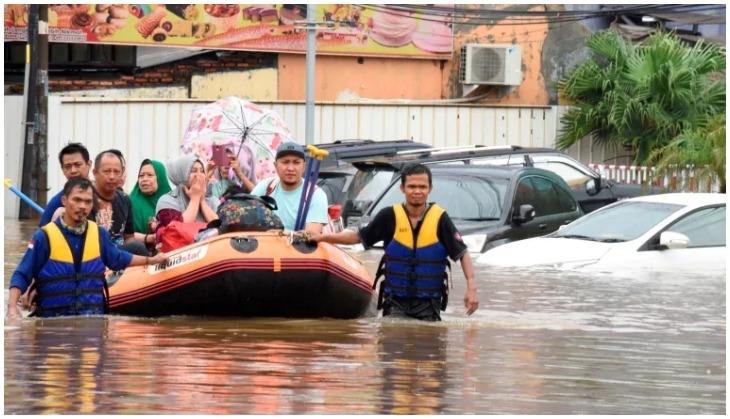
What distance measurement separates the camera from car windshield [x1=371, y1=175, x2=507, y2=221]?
18.2 meters

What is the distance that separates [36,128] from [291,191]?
52.7 feet

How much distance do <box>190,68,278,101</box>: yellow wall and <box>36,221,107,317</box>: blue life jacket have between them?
21624 mm

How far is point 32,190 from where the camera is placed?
2728 centimetres

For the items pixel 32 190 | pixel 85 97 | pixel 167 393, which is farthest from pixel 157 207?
pixel 85 97

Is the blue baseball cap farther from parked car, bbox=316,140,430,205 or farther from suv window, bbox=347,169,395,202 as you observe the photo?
parked car, bbox=316,140,430,205

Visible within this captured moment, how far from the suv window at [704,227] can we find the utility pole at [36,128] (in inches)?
526

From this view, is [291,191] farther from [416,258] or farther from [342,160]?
[342,160]

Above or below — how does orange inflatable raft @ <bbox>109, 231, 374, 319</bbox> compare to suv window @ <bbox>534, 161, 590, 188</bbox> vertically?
below

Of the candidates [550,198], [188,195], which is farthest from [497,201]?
[188,195]

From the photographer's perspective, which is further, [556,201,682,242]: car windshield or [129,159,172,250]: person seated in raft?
[556,201,682,242]: car windshield

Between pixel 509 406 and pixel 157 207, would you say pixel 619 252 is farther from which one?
pixel 509 406

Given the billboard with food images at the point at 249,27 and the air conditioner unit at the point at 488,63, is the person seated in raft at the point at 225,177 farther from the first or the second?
the air conditioner unit at the point at 488,63

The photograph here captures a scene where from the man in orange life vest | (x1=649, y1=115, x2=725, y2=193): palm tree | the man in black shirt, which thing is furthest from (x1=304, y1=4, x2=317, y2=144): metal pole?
the man in orange life vest

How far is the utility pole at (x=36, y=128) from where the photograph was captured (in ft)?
88.0
